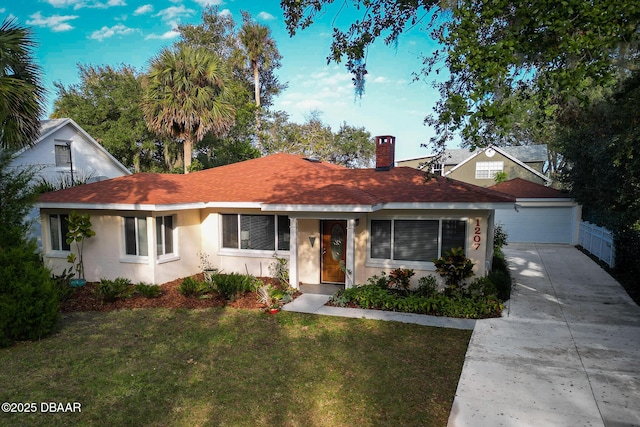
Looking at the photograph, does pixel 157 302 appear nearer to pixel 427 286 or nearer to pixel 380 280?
pixel 380 280

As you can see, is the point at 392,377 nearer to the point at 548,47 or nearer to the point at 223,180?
the point at 548,47

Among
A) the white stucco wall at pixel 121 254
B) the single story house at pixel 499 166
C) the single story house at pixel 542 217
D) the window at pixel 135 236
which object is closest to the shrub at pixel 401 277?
the white stucco wall at pixel 121 254

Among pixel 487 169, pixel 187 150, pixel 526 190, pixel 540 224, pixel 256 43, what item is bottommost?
pixel 540 224

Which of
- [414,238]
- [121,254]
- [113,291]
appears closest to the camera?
[113,291]

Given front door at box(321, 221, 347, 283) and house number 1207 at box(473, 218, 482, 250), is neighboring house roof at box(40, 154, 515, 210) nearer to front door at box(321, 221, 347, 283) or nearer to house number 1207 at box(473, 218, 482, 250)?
house number 1207 at box(473, 218, 482, 250)

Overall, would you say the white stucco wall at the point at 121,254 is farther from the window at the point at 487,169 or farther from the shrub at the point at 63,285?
the window at the point at 487,169

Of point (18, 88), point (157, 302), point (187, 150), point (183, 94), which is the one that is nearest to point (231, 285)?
point (157, 302)

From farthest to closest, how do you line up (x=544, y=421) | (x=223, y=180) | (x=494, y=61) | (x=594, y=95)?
1. (x=594, y=95)
2. (x=223, y=180)
3. (x=494, y=61)
4. (x=544, y=421)

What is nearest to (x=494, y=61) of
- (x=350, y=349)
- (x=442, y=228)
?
(x=350, y=349)
